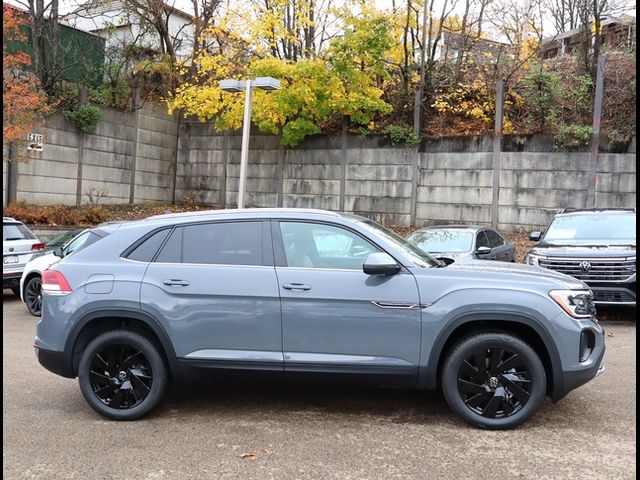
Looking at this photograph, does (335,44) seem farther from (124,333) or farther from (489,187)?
(124,333)

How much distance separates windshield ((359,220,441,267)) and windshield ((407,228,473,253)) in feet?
16.4

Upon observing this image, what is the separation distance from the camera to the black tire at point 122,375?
15.9ft

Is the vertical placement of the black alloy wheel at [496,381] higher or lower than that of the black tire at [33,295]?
higher

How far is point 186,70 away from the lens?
22328 mm

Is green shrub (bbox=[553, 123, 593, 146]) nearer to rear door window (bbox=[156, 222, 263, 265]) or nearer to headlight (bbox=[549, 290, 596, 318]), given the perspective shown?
headlight (bbox=[549, 290, 596, 318])

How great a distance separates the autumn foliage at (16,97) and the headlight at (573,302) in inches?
551

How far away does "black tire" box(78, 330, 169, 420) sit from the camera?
4.84 m

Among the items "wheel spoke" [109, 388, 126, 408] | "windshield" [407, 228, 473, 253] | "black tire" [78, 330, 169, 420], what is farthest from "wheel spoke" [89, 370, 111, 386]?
"windshield" [407, 228, 473, 253]

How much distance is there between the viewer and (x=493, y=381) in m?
4.59

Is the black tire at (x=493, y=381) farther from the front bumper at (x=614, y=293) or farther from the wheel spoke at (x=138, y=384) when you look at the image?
the front bumper at (x=614, y=293)

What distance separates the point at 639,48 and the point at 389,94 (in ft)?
48.0

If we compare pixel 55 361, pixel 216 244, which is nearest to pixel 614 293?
pixel 216 244

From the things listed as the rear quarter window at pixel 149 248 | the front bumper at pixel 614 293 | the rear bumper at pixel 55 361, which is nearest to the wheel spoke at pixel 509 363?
the rear quarter window at pixel 149 248

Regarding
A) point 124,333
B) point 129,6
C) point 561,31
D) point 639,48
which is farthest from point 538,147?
point 129,6
